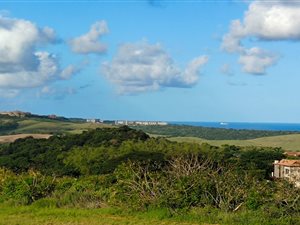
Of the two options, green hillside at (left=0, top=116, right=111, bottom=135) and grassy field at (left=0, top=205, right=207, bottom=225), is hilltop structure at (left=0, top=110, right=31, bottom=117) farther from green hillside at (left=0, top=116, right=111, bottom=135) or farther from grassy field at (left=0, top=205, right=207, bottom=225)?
grassy field at (left=0, top=205, right=207, bottom=225)

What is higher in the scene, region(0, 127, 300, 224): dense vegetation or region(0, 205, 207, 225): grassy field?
region(0, 127, 300, 224): dense vegetation

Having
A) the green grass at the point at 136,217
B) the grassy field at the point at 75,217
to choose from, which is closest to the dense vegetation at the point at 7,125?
the grassy field at the point at 75,217

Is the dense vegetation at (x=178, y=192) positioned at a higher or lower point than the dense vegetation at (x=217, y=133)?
higher

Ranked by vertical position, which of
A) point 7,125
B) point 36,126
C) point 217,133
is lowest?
point 217,133

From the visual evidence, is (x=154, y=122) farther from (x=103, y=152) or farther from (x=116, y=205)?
(x=116, y=205)

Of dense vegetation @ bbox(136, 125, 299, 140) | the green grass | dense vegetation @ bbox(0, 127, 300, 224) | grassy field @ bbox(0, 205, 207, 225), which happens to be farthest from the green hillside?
the green grass

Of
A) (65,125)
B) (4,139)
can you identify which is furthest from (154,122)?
(4,139)

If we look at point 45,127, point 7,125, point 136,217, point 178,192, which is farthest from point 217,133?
point 136,217

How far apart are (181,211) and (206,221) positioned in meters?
0.85

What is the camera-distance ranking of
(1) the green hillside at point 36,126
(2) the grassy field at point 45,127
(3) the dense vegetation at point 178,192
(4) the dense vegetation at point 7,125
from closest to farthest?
(3) the dense vegetation at point 178,192, (1) the green hillside at point 36,126, (4) the dense vegetation at point 7,125, (2) the grassy field at point 45,127

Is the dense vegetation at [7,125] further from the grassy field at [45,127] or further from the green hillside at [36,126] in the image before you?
the grassy field at [45,127]

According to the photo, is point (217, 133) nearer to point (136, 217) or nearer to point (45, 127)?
point (45, 127)

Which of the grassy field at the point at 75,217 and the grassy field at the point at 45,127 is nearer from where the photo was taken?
the grassy field at the point at 75,217

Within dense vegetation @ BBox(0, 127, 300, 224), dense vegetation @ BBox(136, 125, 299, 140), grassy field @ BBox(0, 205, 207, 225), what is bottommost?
dense vegetation @ BBox(136, 125, 299, 140)
